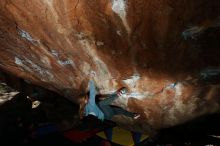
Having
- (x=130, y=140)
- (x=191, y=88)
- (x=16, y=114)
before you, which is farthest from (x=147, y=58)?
(x=16, y=114)

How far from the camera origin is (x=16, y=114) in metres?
4.21

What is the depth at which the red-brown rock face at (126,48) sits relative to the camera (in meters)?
2.15

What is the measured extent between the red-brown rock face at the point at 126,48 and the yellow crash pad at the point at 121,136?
660 millimetres

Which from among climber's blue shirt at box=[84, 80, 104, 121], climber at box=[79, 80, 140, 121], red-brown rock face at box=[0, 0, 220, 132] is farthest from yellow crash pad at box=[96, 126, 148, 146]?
climber's blue shirt at box=[84, 80, 104, 121]

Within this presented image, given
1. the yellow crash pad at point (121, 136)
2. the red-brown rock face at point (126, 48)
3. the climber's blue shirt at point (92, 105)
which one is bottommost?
the yellow crash pad at point (121, 136)

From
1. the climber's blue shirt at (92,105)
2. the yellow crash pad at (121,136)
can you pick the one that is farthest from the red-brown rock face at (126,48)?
the yellow crash pad at (121,136)

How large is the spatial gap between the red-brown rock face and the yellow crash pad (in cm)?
66

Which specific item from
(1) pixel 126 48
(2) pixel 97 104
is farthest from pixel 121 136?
(1) pixel 126 48

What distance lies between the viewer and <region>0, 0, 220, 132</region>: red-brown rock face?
2.15m

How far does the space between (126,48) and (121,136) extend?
194 centimetres

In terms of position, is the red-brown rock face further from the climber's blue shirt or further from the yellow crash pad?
the yellow crash pad

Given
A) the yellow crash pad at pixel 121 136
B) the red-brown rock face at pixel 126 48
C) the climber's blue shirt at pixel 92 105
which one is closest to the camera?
the red-brown rock face at pixel 126 48

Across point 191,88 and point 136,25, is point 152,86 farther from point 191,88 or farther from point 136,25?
point 136,25

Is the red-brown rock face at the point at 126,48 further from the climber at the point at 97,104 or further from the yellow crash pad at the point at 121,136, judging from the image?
the yellow crash pad at the point at 121,136
